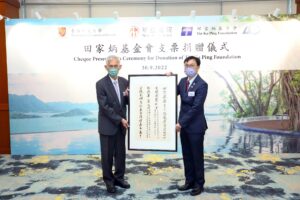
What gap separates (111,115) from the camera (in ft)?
11.3

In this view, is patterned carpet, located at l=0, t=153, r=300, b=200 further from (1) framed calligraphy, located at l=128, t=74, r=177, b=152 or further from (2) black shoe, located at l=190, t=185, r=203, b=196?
(1) framed calligraphy, located at l=128, t=74, r=177, b=152

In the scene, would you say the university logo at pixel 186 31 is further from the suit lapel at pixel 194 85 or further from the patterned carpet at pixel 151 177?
the patterned carpet at pixel 151 177

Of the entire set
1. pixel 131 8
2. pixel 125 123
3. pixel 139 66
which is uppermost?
pixel 131 8

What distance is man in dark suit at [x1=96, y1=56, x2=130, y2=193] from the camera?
3502 millimetres

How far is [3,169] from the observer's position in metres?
4.54

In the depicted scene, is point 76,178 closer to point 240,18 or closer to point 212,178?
point 212,178

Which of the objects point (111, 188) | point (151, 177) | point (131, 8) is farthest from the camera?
point (131, 8)

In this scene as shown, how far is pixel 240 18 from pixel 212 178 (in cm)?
247

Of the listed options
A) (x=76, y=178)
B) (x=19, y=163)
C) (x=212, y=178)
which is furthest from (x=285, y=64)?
(x=19, y=163)

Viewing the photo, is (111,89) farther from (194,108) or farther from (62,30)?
(62,30)

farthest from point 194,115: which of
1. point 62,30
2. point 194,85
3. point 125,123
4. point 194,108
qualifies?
point 62,30

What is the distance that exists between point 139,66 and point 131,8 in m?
1.94

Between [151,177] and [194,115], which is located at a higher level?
[194,115]

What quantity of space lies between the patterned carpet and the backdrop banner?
40 cm
